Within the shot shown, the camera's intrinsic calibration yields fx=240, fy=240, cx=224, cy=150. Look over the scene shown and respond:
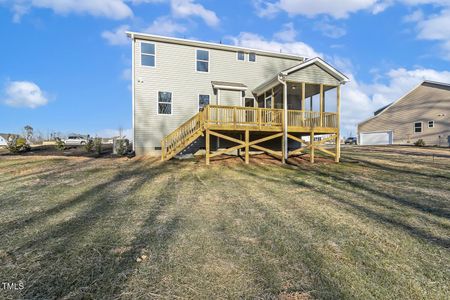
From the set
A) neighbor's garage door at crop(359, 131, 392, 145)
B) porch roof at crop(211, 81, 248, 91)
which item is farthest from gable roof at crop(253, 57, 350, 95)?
neighbor's garage door at crop(359, 131, 392, 145)

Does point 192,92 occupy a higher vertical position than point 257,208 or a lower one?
higher

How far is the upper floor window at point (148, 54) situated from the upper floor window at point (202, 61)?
8.82ft

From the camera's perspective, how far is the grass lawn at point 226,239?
2.68 m

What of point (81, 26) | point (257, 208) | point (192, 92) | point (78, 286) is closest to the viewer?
point (78, 286)

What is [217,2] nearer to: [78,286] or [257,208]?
[257,208]

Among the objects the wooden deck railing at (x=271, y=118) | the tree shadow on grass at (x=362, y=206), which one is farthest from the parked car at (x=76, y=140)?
the tree shadow on grass at (x=362, y=206)

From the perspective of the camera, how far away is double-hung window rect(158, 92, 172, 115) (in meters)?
14.1

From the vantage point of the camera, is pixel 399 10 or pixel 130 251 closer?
pixel 130 251

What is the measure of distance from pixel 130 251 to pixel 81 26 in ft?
61.9

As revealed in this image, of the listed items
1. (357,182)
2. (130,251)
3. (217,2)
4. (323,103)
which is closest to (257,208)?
(130,251)

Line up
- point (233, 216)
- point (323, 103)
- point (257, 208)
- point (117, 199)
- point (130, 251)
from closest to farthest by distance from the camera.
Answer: point (130, 251) → point (233, 216) → point (257, 208) → point (117, 199) → point (323, 103)

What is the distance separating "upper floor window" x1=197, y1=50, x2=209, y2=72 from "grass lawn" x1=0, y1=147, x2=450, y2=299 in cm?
927

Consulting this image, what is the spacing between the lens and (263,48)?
1581 cm

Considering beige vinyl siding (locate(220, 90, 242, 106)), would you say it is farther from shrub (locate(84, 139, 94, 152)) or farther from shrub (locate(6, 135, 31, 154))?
shrub (locate(6, 135, 31, 154))
